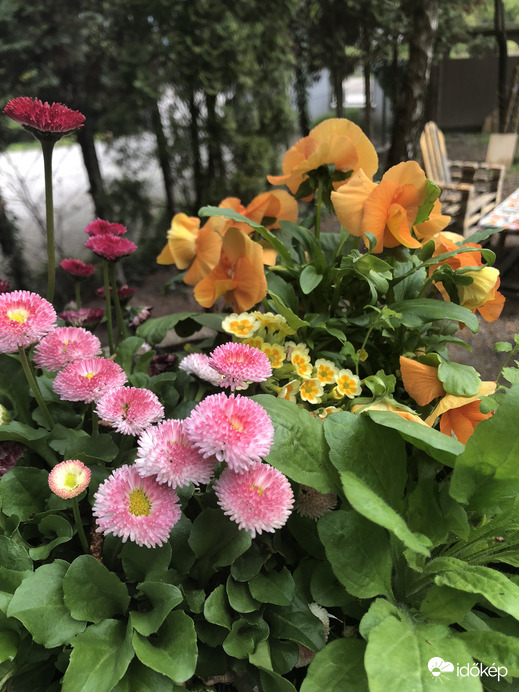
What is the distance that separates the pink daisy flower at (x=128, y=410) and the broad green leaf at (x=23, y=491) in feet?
0.63

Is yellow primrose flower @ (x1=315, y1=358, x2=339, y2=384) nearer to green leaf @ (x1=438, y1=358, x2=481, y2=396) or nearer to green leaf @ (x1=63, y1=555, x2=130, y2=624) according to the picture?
green leaf @ (x1=438, y1=358, x2=481, y2=396)

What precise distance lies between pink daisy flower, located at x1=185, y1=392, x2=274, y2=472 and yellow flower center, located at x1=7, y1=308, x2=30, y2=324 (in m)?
0.29

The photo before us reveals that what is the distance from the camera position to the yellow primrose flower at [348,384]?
2.79 feet

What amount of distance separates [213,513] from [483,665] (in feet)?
1.20

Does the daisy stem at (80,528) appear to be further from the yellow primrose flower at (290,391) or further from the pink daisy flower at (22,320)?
the yellow primrose flower at (290,391)

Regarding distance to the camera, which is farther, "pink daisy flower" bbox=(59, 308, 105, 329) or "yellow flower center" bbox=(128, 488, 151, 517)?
"pink daisy flower" bbox=(59, 308, 105, 329)

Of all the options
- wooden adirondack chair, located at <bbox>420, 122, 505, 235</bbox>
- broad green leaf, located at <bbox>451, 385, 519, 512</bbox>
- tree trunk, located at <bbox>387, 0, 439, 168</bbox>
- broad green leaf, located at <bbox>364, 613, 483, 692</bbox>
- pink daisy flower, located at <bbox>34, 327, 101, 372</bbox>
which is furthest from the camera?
wooden adirondack chair, located at <bbox>420, 122, 505, 235</bbox>

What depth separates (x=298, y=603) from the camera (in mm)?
683

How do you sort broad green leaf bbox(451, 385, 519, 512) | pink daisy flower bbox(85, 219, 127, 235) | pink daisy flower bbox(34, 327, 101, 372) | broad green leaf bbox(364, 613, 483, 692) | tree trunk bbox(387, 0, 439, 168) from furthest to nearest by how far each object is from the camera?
tree trunk bbox(387, 0, 439, 168), pink daisy flower bbox(85, 219, 127, 235), pink daisy flower bbox(34, 327, 101, 372), broad green leaf bbox(451, 385, 519, 512), broad green leaf bbox(364, 613, 483, 692)

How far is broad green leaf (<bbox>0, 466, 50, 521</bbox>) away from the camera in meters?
0.72

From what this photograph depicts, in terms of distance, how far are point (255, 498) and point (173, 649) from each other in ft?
0.64

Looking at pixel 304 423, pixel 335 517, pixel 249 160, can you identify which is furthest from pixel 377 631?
pixel 249 160

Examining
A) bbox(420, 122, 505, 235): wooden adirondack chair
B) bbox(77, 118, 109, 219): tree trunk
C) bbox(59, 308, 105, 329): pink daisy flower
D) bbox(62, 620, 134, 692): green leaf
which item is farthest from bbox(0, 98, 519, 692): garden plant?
bbox(420, 122, 505, 235): wooden adirondack chair

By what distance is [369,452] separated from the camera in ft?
2.32
